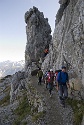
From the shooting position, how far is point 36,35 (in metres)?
82.9

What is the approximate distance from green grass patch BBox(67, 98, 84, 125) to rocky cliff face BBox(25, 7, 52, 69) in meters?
53.6

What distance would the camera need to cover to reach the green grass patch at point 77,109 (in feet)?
65.0

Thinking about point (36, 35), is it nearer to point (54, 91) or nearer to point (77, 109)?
point (54, 91)

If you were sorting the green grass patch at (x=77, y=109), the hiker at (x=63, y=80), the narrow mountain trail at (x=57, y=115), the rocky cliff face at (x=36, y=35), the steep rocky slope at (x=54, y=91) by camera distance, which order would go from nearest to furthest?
the green grass patch at (x=77, y=109) → the narrow mountain trail at (x=57, y=115) → the hiker at (x=63, y=80) → the steep rocky slope at (x=54, y=91) → the rocky cliff face at (x=36, y=35)

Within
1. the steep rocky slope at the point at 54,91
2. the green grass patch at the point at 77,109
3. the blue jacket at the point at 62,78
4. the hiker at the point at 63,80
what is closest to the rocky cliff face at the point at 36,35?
the steep rocky slope at the point at 54,91

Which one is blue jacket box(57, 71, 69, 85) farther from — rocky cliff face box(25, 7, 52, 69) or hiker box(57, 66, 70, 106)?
A: rocky cliff face box(25, 7, 52, 69)

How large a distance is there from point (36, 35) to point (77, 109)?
63280 millimetres

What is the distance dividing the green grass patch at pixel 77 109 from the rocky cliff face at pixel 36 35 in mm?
53615

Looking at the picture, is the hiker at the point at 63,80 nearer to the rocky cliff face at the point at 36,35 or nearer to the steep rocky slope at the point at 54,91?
the steep rocky slope at the point at 54,91

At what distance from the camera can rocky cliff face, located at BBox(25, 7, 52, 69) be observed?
264 feet

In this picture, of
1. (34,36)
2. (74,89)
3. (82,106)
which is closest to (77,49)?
(74,89)

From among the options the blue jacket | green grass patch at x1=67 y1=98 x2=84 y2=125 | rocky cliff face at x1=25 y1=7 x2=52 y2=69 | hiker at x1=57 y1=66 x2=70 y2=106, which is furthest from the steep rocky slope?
rocky cliff face at x1=25 y1=7 x2=52 y2=69

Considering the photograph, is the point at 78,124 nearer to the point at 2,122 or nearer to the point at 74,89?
the point at 74,89

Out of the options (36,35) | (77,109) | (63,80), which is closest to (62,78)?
(63,80)
